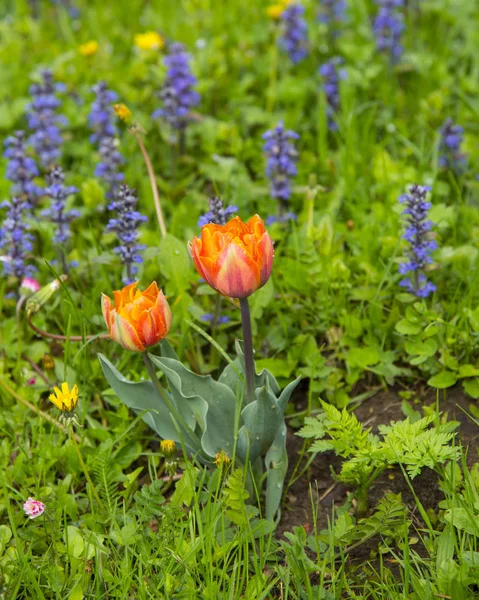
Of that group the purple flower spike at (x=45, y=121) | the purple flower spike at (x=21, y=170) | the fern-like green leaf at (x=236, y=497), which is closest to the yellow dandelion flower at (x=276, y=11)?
the purple flower spike at (x=45, y=121)

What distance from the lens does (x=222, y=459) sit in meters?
2.02

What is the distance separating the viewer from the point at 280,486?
2.18m

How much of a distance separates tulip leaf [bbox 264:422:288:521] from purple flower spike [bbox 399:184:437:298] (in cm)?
74

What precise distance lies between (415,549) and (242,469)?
0.50 metres

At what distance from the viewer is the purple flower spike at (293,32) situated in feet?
13.6

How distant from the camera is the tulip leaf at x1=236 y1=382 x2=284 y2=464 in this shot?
1972 millimetres

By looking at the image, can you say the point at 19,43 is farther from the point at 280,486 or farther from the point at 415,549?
the point at 415,549

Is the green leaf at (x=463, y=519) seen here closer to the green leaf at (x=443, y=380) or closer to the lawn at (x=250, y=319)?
the lawn at (x=250, y=319)

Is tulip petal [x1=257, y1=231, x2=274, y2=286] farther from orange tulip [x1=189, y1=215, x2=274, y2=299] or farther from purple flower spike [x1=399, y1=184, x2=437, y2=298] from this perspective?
purple flower spike [x1=399, y1=184, x2=437, y2=298]

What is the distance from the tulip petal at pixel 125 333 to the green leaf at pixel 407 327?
0.94m

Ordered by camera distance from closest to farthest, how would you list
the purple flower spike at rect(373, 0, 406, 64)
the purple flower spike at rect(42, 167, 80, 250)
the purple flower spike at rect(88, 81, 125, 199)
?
the purple flower spike at rect(42, 167, 80, 250) → the purple flower spike at rect(88, 81, 125, 199) → the purple flower spike at rect(373, 0, 406, 64)

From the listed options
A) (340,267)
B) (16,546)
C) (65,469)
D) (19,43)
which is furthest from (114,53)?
(16,546)

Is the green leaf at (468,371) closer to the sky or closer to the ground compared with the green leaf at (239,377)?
closer to the ground

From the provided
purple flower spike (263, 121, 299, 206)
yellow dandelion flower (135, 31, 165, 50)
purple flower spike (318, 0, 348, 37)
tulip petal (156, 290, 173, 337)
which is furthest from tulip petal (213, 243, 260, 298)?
purple flower spike (318, 0, 348, 37)
